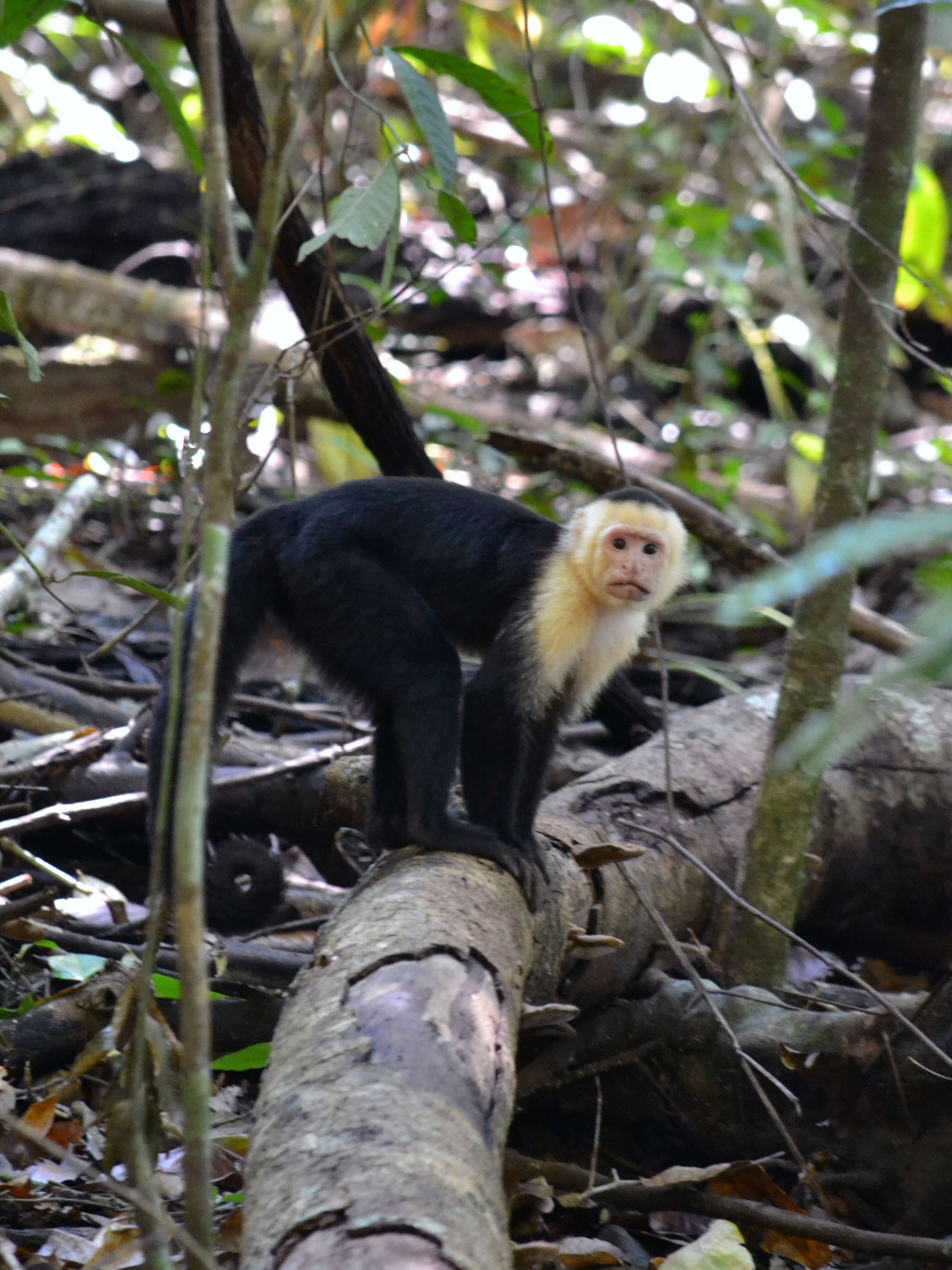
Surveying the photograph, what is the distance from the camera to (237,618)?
3.10 metres

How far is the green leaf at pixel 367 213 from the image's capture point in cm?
271

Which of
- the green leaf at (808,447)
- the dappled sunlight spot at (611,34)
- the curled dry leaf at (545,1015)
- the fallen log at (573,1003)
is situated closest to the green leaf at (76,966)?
the fallen log at (573,1003)

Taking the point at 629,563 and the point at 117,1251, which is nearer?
the point at 117,1251

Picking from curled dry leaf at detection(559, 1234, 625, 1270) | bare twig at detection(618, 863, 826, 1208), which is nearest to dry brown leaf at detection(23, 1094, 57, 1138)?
curled dry leaf at detection(559, 1234, 625, 1270)

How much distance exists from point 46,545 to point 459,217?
1865mm

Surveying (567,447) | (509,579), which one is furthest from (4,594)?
(567,447)

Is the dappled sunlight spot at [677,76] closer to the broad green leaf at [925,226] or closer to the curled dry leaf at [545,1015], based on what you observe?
the broad green leaf at [925,226]

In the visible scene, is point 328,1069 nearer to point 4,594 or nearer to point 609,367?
point 4,594

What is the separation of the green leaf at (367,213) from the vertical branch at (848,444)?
3.88ft

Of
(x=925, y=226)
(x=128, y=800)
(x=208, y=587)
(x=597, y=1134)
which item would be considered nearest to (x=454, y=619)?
(x=128, y=800)

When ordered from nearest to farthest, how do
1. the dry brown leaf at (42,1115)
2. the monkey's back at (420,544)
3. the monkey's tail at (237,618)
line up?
the dry brown leaf at (42,1115) → the monkey's tail at (237,618) → the monkey's back at (420,544)

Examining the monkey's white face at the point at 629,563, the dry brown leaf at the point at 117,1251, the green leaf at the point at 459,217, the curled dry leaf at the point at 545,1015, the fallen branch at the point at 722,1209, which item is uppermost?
the green leaf at the point at 459,217

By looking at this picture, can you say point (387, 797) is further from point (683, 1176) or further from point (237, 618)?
point (683, 1176)

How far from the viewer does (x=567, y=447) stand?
15.1ft
